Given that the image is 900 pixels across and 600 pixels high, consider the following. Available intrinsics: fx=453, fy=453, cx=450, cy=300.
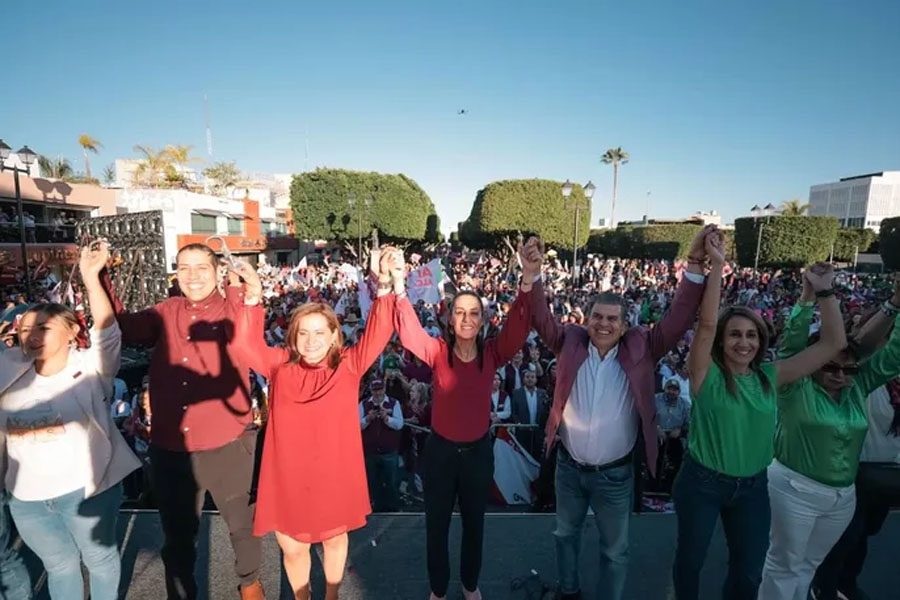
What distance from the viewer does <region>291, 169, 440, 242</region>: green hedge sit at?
30234mm

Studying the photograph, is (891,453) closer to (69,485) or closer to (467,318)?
(467,318)

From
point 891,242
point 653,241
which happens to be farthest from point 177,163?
point 891,242

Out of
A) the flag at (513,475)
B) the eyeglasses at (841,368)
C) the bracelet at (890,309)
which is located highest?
the bracelet at (890,309)

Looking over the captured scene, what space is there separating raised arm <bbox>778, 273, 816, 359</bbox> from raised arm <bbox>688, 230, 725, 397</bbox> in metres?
0.60

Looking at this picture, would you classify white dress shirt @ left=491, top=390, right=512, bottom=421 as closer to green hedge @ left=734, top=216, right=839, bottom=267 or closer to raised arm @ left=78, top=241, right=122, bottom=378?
raised arm @ left=78, top=241, right=122, bottom=378

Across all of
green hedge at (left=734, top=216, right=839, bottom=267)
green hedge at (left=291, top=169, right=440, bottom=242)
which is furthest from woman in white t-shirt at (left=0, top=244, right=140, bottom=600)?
green hedge at (left=734, top=216, right=839, bottom=267)

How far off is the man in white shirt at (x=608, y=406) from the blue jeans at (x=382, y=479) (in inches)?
98.8

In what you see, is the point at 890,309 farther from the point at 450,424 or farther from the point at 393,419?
the point at 393,419

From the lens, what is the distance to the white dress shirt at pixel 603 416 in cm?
226

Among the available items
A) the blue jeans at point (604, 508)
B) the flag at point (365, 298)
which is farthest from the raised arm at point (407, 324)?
the flag at point (365, 298)

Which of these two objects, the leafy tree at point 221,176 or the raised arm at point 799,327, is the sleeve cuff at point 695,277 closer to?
the raised arm at point 799,327

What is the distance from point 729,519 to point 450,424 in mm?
1445

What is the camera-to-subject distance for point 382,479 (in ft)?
14.8

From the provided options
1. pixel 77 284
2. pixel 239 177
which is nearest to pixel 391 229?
pixel 239 177
